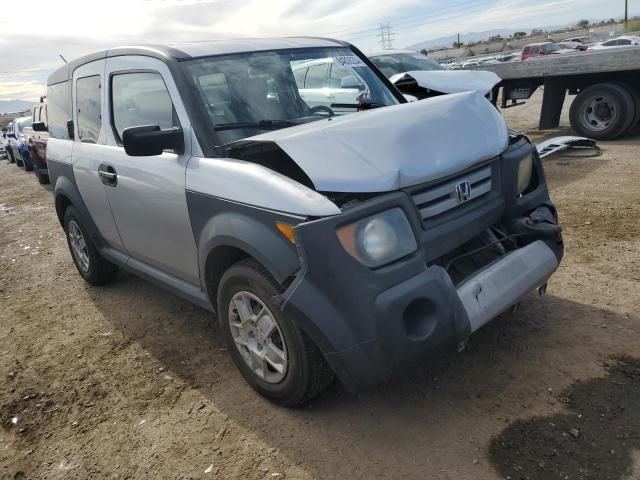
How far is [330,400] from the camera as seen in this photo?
114 inches

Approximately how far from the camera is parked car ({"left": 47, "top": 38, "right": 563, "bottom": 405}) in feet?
7.52

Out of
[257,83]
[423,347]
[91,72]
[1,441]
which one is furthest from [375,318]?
[91,72]

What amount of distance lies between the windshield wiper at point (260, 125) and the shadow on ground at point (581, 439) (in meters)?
2.05

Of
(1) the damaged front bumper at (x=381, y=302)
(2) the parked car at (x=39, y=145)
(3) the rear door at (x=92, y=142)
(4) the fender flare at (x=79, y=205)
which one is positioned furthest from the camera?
(2) the parked car at (x=39, y=145)

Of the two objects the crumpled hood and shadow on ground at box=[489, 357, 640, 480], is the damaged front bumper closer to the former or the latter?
the crumpled hood

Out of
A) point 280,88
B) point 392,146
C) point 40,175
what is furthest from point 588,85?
point 40,175

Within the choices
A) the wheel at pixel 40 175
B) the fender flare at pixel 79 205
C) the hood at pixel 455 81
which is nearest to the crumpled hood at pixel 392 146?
the hood at pixel 455 81

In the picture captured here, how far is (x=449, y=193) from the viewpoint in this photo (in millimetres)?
2695

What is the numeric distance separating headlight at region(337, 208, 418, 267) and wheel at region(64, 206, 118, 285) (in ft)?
10.3

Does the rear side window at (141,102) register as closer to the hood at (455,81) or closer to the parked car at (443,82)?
the parked car at (443,82)

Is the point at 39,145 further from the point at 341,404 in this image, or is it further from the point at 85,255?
the point at 341,404

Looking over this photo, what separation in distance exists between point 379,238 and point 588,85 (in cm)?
913

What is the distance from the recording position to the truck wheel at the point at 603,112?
8984 millimetres

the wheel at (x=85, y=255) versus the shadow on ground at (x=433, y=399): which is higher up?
the wheel at (x=85, y=255)
